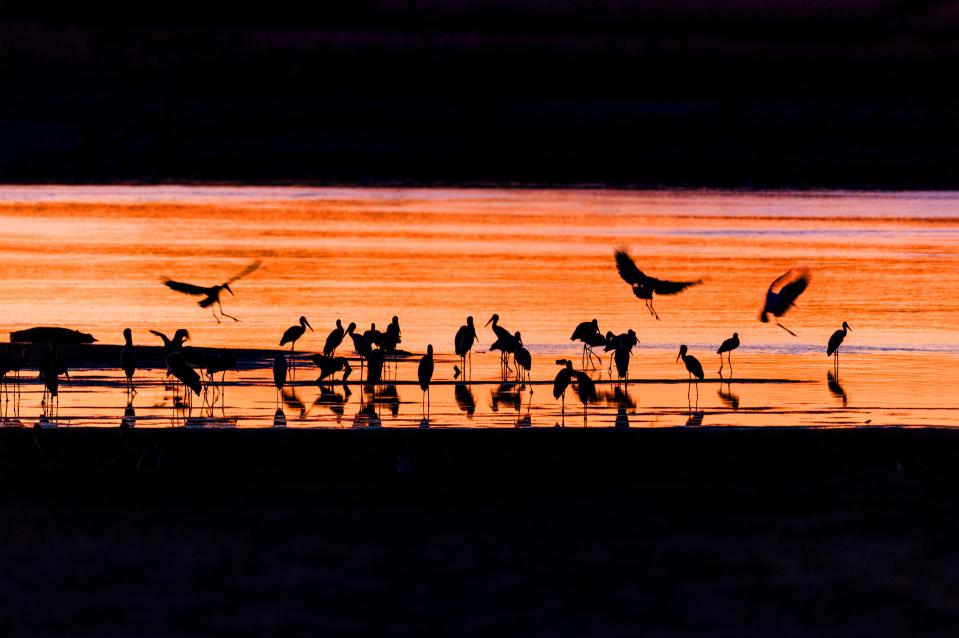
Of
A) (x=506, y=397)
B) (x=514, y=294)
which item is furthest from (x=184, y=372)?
(x=514, y=294)

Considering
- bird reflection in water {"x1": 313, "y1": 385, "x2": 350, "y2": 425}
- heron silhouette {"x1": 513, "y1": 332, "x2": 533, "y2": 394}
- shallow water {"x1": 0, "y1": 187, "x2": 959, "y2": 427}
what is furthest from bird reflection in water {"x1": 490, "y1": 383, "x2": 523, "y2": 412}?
bird reflection in water {"x1": 313, "y1": 385, "x2": 350, "y2": 425}

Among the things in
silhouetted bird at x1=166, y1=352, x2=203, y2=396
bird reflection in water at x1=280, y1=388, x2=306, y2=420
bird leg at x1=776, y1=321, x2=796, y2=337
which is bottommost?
bird reflection in water at x1=280, y1=388, x2=306, y2=420

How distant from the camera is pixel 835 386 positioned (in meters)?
18.5

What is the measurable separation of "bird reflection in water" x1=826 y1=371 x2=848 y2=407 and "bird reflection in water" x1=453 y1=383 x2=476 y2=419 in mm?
3662

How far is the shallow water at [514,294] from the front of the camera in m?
17.0

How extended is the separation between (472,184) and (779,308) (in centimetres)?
7223

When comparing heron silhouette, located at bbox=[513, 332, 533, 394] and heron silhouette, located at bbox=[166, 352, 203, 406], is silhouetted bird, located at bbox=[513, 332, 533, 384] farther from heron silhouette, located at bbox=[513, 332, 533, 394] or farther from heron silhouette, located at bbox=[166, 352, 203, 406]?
heron silhouette, located at bbox=[166, 352, 203, 406]

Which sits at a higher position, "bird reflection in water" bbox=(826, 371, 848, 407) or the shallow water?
the shallow water

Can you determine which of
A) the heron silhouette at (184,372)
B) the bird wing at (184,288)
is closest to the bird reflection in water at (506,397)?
the heron silhouette at (184,372)

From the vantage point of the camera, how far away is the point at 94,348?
21.2 m

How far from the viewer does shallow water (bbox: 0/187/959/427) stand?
17000 mm
